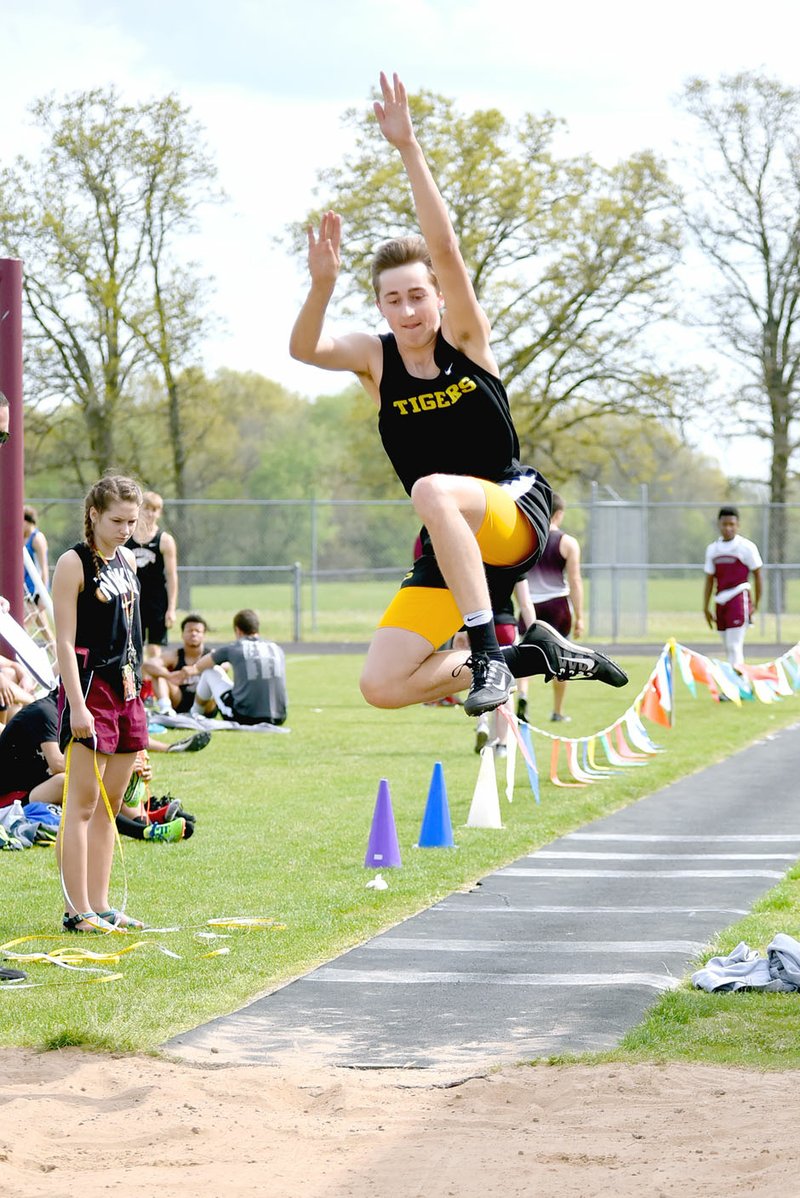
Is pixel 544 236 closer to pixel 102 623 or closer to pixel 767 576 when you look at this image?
pixel 767 576

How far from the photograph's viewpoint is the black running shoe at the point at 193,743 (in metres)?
13.2

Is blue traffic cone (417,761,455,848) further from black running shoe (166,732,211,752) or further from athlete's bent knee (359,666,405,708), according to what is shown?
black running shoe (166,732,211,752)

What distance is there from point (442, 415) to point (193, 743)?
27.0ft

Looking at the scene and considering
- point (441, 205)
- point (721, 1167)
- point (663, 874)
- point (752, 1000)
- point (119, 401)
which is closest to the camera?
point (721, 1167)

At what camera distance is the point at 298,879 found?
8094mm

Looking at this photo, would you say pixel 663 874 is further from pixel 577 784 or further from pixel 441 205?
pixel 441 205

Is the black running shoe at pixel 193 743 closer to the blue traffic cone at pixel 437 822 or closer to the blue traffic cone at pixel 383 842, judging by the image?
the blue traffic cone at pixel 437 822

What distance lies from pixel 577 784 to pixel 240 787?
252cm

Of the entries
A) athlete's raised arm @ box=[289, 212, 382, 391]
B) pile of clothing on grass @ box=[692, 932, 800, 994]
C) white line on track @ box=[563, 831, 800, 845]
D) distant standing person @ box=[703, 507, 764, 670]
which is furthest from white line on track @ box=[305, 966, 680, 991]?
distant standing person @ box=[703, 507, 764, 670]

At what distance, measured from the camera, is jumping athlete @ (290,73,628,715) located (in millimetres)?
5297

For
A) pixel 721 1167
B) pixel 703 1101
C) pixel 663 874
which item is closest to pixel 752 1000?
pixel 703 1101

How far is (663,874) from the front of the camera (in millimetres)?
8453

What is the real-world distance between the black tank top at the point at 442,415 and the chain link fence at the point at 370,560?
68.3 ft

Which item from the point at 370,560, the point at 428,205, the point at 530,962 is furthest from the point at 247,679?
the point at 370,560
